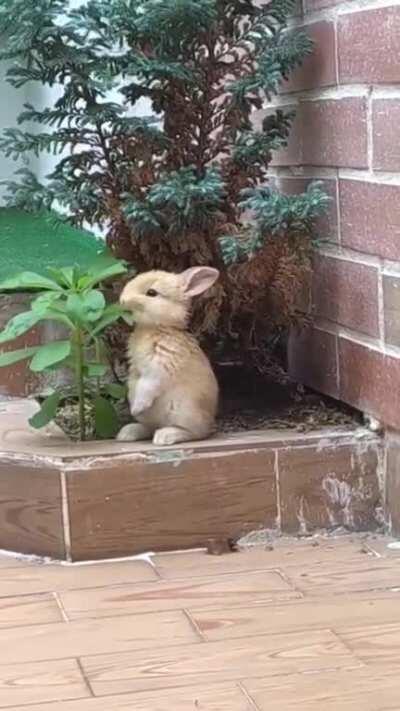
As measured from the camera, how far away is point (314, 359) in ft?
8.23

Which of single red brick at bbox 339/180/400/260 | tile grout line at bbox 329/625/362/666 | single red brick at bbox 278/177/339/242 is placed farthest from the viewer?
single red brick at bbox 278/177/339/242

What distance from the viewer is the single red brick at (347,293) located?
2.25 meters

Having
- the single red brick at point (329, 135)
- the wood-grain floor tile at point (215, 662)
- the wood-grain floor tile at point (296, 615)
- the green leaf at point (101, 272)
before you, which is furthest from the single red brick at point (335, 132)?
the wood-grain floor tile at point (215, 662)

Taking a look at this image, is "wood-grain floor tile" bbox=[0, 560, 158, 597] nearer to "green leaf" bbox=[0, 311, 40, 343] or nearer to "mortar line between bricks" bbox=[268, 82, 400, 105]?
"green leaf" bbox=[0, 311, 40, 343]

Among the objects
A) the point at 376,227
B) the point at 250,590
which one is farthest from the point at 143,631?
the point at 376,227

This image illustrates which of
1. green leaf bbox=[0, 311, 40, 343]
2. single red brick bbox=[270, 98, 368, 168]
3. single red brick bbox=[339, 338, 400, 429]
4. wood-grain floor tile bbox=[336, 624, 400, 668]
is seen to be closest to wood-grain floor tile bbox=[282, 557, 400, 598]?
wood-grain floor tile bbox=[336, 624, 400, 668]

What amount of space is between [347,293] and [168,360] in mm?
380

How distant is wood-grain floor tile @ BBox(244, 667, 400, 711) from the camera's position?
1.57m

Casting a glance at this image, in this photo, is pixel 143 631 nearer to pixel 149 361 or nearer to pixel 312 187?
pixel 149 361

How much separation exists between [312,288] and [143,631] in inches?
34.9

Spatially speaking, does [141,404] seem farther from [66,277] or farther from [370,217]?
[370,217]

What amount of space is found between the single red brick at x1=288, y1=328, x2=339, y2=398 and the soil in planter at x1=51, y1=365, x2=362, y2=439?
3 centimetres

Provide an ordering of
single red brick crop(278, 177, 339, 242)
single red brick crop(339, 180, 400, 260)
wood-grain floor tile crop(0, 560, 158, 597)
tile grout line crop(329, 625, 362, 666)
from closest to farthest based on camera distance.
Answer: tile grout line crop(329, 625, 362, 666)
wood-grain floor tile crop(0, 560, 158, 597)
single red brick crop(339, 180, 400, 260)
single red brick crop(278, 177, 339, 242)

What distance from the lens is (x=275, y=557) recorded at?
2.15 m
